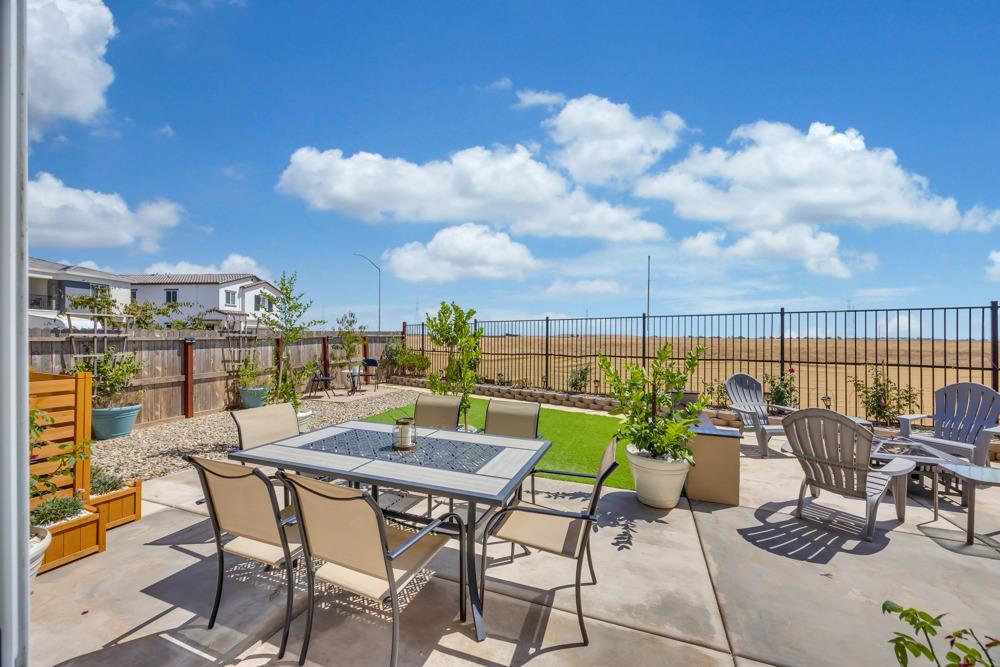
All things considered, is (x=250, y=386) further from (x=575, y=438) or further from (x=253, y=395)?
(x=575, y=438)

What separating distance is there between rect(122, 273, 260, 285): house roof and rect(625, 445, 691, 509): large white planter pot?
1162 inches

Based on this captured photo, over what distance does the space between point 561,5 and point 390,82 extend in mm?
2924

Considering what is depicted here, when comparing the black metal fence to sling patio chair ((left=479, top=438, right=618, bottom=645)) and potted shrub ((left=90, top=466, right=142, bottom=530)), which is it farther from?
potted shrub ((left=90, top=466, right=142, bottom=530))

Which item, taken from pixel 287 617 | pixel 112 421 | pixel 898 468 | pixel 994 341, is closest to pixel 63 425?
pixel 287 617

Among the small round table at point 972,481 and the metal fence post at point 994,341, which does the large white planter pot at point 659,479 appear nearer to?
the small round table at point 972,481

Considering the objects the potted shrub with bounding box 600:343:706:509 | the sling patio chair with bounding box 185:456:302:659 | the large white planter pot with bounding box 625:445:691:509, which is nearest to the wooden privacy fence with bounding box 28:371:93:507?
the sling patio chair with bounding box 185:456:302:659

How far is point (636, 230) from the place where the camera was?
15.5 m

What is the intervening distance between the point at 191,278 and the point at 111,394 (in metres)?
25.8

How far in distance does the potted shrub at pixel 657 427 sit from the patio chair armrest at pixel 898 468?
1.60 meters

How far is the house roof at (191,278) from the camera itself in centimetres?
2700

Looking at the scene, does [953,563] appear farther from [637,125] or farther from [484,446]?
[637,125]

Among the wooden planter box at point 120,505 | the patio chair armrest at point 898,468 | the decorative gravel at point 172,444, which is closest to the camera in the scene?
the wooden planter box at point 120,505

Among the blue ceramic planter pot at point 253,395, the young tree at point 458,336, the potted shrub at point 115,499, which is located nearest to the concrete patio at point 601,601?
the potted shrub at point 115,499

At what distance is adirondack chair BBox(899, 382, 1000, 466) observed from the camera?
4.75m
